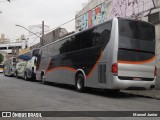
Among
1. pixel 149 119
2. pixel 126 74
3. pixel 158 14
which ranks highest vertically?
pixel 158 14

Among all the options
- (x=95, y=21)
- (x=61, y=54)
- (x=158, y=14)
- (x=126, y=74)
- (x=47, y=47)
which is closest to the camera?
(x=126, y=74)

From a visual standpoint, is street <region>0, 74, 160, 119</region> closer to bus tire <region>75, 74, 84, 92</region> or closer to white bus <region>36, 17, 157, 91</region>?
white bus <region>36, 17, 157, 91</region>

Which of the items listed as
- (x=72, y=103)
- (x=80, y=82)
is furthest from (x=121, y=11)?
(x=72, y=103)

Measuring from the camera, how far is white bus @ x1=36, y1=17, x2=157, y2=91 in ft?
39.4

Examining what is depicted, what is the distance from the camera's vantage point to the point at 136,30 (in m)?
12.7

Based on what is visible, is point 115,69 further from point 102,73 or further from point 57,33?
point 57,33

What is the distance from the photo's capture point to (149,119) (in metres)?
7.14

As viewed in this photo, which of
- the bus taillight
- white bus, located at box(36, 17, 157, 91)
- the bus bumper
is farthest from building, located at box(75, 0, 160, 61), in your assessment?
the bus taillight

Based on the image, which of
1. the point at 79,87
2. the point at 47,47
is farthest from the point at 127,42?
the point at 47,47

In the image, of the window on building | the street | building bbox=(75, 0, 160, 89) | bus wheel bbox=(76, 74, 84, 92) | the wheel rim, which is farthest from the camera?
building bbox=(75, 0, 160, 89)

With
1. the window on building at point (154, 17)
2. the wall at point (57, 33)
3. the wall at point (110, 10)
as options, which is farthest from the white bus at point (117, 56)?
the wall at point (57, 33)

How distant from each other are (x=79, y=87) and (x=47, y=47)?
7.46m

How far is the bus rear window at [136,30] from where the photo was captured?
12336mm

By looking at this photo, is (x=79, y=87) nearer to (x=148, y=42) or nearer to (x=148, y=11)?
(x=148, y=42)
